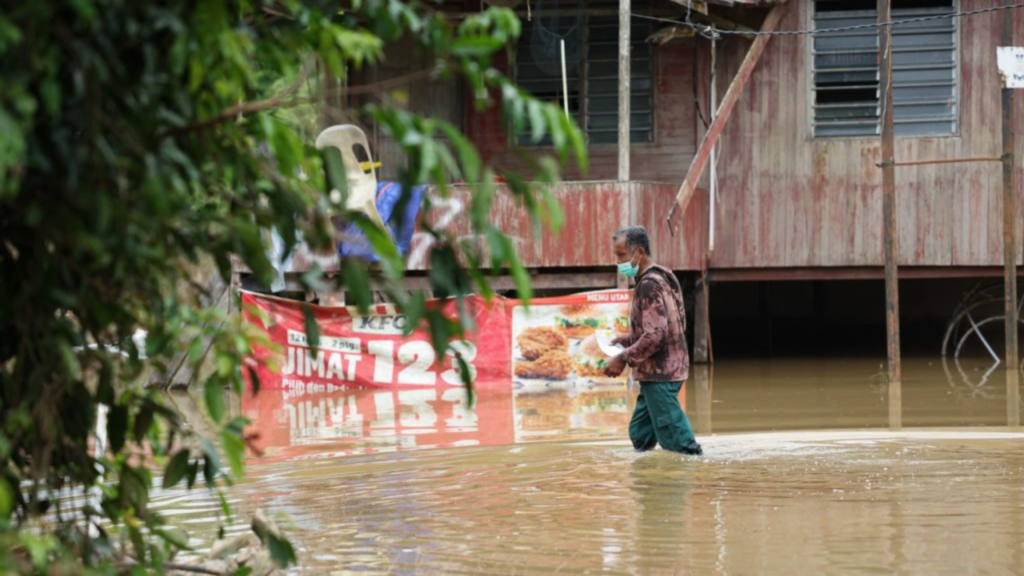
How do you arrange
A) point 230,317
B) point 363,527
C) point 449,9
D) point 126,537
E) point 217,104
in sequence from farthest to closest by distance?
point 449,9 < point 363,527 < point 126,537 < point 230,317 < point 217,104

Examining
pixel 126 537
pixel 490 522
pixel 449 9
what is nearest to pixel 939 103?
pixel 449 9

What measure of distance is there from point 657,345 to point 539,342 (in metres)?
6.46

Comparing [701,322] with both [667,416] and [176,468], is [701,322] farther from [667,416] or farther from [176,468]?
[176,468]

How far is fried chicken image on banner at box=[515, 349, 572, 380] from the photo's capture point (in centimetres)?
1515

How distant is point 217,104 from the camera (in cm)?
358

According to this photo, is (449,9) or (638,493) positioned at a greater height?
(449,9)

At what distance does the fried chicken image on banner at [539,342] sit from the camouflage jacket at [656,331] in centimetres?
616

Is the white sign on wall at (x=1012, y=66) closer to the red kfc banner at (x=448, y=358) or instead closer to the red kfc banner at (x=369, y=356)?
the red kfc banner at (x=448, y=358)

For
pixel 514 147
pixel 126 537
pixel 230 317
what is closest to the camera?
pixel 514 147

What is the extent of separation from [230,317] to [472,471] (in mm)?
5647

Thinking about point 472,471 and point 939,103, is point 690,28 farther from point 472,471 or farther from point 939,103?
point 472,471

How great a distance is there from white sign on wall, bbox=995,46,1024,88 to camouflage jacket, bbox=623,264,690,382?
315 inches

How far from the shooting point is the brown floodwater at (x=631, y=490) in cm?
660

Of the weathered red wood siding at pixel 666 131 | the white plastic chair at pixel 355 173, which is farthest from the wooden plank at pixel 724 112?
the white plastic chair at pixel 355 173
